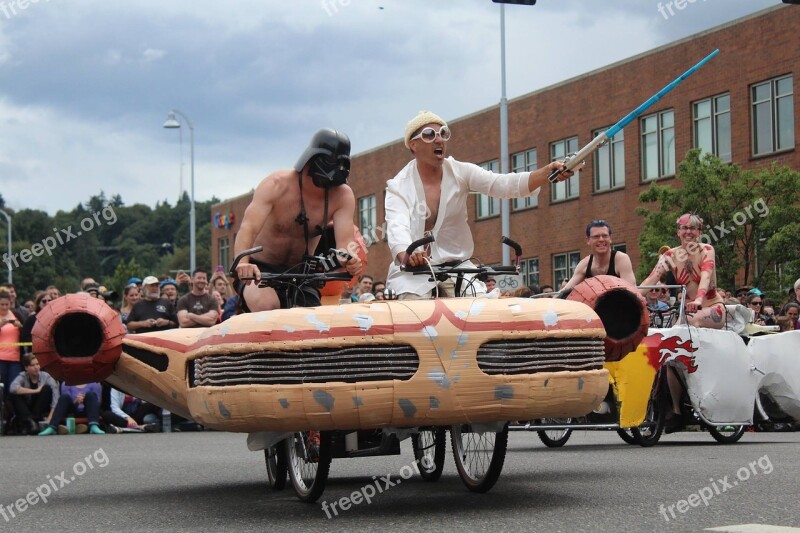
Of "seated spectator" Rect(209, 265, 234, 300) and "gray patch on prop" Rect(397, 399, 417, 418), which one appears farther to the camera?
"seated spectator" Rect(209, 265, 234, 300)

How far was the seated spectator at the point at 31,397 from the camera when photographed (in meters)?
18.5

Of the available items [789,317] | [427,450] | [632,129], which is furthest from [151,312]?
[632,129]

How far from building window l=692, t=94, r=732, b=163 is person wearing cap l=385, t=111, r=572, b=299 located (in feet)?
99.9

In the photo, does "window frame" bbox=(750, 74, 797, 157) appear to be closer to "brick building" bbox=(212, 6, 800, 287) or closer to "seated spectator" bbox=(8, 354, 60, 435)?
"brick building" bbox=(212, 6, 800, 287)

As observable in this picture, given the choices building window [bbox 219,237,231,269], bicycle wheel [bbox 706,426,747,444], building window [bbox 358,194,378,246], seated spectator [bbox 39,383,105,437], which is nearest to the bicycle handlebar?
A: bicycle wheel [bbox 706,426,747,444]

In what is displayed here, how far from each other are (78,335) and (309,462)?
66.3 inches

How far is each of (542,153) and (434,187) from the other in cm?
3944

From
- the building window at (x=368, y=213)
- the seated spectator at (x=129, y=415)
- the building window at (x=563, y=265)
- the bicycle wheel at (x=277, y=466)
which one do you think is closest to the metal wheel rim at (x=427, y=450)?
the bicycle wheel at (x=277, y=466)

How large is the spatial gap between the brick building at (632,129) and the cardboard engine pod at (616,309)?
28.8m

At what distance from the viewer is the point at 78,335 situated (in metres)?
8.53

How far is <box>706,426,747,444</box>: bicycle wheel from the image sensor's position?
1330 cm

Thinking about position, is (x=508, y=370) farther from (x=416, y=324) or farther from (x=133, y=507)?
(x=133, y=507)

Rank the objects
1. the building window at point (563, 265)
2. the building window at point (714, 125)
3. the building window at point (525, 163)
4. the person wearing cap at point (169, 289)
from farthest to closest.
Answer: the building window at point (525, 163) → the building window at point (563, 265) → the building window at point (714, 125) → the person wearing cap at point (169, 289)

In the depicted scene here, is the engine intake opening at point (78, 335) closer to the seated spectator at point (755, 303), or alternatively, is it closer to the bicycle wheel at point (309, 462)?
the bicycle wheel at point (309, 462)
